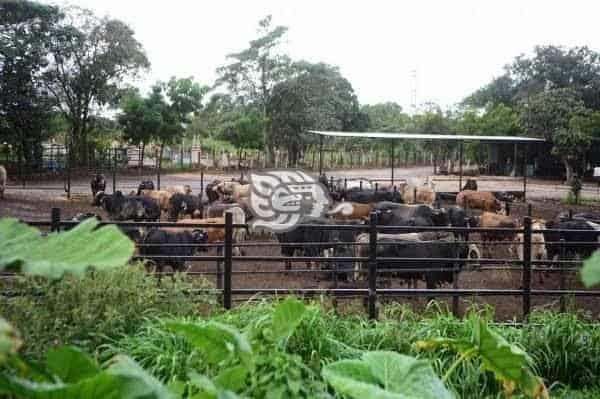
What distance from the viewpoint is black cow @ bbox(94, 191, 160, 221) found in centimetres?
1441

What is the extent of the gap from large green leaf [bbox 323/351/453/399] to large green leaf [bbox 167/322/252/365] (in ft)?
1.14

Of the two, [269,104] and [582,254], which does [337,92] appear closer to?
[269,104]

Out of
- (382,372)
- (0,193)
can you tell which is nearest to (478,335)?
(382,372)

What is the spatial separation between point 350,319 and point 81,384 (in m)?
3.47

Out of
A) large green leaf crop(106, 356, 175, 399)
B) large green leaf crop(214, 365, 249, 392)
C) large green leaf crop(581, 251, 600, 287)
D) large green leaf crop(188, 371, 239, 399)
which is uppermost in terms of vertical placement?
large green leaf crop(581, 251, 600, 287)

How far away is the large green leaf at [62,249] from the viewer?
1.29 metres

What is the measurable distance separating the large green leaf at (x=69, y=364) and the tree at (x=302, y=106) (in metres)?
31.5

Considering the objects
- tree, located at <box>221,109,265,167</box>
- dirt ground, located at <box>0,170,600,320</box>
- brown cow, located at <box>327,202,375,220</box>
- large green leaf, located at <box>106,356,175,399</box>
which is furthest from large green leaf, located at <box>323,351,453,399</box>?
tree, located at <box>221,109,265,167</box>

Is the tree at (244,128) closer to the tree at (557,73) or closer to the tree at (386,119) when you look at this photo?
the tree at (386,119)

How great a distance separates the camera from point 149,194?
16.8 meters

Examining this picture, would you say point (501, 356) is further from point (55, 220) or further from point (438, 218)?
point (438, 218)

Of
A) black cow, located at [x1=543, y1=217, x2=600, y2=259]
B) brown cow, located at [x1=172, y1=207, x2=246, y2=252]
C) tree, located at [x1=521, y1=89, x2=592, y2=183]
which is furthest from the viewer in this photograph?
tree, located at [x1=521, y1=89, x2=592, y2=183]

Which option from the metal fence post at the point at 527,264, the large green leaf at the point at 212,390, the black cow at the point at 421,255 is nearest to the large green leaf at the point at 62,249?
the large green leaf at the point at 212,390

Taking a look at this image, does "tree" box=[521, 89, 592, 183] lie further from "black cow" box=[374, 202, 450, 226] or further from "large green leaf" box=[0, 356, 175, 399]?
"large green leaf" box=[0, 356, 175, 399]
